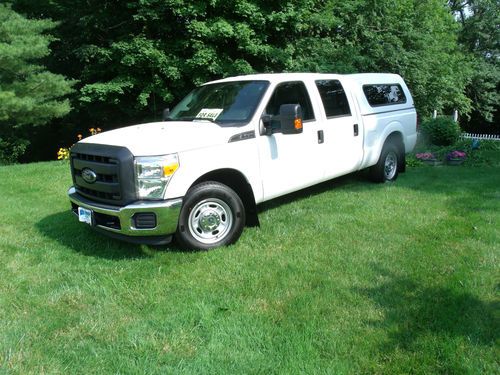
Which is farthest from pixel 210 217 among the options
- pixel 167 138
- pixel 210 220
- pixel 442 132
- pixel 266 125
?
pixel 442 132

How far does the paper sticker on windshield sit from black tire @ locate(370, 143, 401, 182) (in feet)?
10.9

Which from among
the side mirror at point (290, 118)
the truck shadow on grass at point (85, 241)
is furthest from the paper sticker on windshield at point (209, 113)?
the truck shadow on grass at point (85, 241)

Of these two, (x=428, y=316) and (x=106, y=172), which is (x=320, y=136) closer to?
(x=106, y=172)

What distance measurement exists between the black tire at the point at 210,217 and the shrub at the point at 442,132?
8331mm

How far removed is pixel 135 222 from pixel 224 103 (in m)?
2.03

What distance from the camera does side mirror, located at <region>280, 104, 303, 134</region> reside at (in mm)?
4977

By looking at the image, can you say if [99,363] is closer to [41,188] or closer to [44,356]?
[44,356]

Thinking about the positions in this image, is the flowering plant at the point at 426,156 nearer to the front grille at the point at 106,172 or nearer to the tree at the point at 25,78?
the front grille at the point at 106,172

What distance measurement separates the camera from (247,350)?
2.99 m

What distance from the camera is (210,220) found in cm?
475

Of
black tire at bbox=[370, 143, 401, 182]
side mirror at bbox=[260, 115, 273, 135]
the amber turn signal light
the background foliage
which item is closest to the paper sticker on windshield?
side mirror at bbox=[260, 115, 273, 135]

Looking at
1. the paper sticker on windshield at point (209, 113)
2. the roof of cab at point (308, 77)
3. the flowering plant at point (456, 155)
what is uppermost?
the roof of cab at point (308, 77)

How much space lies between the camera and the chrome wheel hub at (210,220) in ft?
15.2

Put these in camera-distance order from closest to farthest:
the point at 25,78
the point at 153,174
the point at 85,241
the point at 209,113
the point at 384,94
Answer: the point at 153,174
the point at 85,241
the point at 209,113
the point at 384,94
the point at 25,78
